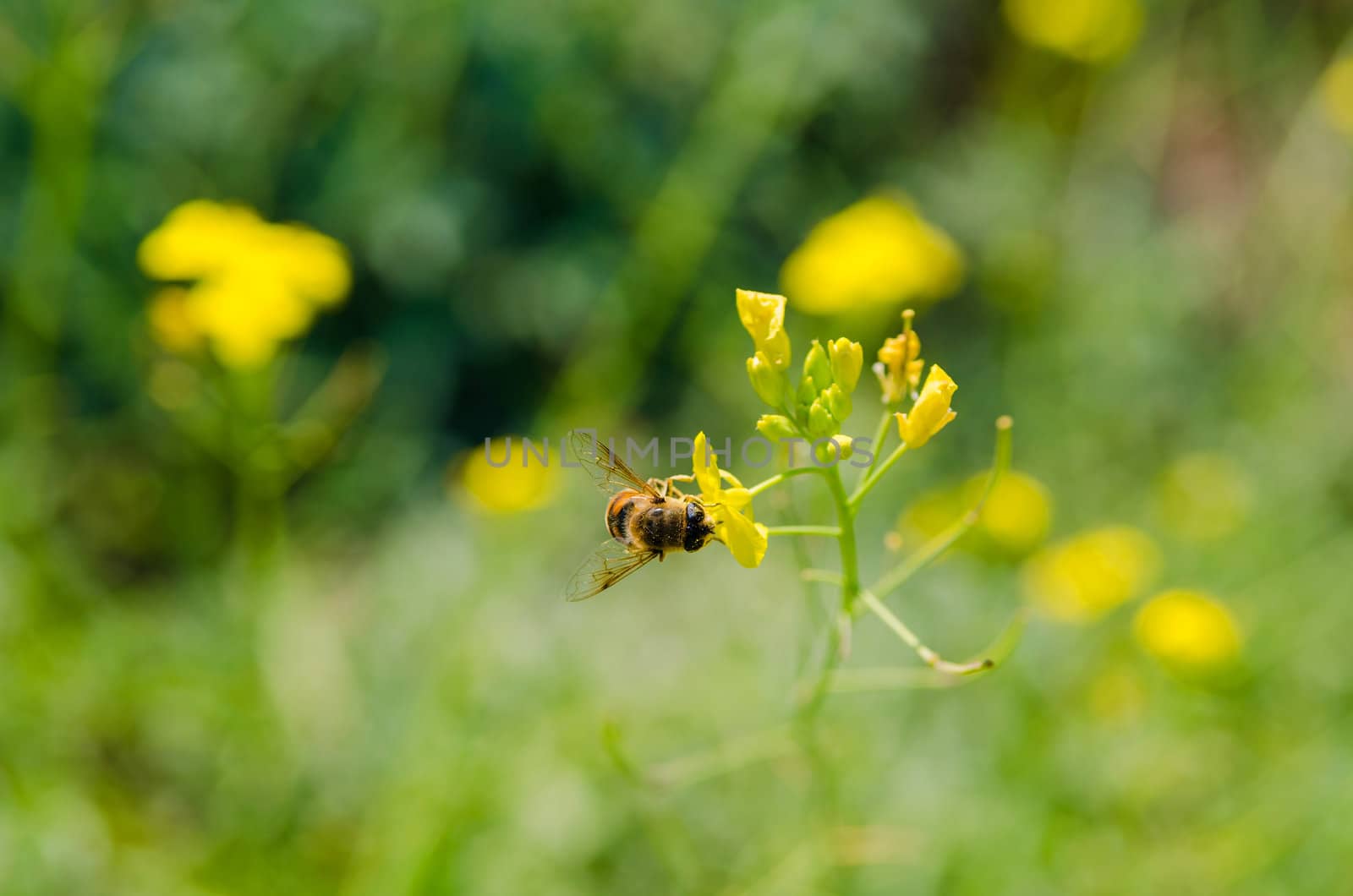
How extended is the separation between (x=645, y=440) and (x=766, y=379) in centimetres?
301

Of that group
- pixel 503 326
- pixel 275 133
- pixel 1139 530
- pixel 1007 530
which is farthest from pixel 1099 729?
pixel 275 133

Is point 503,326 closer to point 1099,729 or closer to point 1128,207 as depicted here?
point 1099,729

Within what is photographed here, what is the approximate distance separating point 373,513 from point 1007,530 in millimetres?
2296

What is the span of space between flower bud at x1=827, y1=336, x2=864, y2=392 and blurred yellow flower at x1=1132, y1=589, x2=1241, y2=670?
69.6 inches

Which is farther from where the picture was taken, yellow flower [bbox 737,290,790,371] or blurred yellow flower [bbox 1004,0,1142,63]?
blurred yellow flower [bbox 1004,0,1142,63]

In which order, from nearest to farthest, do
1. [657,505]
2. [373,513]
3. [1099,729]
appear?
[657,505]
[1099,729]
[373,513]

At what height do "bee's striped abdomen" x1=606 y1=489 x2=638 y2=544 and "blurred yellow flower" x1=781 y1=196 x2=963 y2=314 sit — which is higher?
"blurred yellow flower" x1=781 y1=196 x2=963 y2=314

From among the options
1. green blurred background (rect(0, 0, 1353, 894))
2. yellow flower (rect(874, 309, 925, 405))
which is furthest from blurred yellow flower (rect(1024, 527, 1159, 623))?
yellow flower (rect(874, 309, 925, 405))

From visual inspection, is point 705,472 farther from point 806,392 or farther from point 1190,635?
point 1190,635

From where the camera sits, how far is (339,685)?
2.94 meters

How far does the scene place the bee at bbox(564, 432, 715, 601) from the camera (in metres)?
Answer: 1.51

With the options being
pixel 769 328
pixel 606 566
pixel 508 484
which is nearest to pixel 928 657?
pixel 769 328

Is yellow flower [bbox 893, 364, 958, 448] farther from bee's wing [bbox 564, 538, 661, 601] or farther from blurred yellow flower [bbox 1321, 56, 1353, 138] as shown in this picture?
blurred yellow flower [bbox 1321, 56, 1353, 138]

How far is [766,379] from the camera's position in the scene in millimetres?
1130
